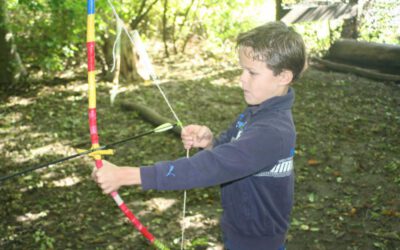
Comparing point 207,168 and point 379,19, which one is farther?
point 379,19

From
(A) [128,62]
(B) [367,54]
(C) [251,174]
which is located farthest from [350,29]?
(C) [251,174]

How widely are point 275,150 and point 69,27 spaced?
7.15 meters

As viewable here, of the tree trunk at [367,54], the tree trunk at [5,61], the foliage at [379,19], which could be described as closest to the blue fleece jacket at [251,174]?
the tree trunk at [5,61]

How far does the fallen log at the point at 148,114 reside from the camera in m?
6.81

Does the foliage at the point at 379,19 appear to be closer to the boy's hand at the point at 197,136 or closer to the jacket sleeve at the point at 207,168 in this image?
the boy's hand at the point at 197,136

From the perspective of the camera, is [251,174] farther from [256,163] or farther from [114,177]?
[114,177]

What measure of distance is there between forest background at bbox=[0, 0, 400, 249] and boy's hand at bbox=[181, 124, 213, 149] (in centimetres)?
183

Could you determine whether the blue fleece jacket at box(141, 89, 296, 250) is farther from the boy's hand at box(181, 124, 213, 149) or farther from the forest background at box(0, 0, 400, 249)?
the forest background at box(0, 0, 400, 249)

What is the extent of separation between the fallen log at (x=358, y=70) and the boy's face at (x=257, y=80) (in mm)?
8179

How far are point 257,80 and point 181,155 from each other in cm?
391

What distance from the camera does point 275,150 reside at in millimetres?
1922

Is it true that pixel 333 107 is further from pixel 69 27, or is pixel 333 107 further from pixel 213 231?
pixel 69 27

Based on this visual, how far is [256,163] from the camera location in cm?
186

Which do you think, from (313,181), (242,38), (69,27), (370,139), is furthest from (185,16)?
(242,38)
